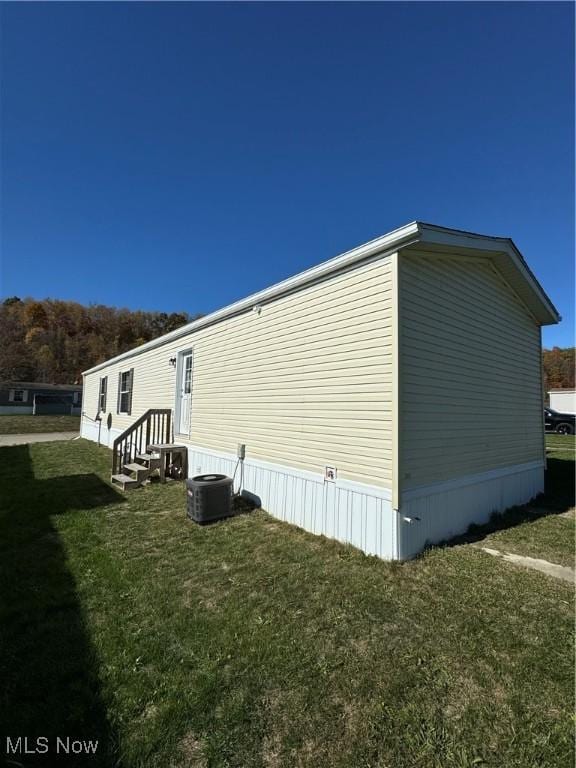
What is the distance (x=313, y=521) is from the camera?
16.1 ft

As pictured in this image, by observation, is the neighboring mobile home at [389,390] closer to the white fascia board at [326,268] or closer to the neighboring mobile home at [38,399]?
the white fascia board at [326,268]

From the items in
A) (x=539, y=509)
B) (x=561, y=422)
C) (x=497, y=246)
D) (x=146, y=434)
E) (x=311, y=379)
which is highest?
(x=497, y=246)

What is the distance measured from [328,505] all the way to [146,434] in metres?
6.73

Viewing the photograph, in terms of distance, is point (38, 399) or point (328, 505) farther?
point (38, 399)

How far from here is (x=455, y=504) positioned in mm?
4906

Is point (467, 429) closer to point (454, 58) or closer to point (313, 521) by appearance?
point (313, 521)

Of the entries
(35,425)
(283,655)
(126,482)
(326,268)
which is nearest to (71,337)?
(35,425)

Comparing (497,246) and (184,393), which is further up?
(497,246)

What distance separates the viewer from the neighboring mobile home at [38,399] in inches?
1303

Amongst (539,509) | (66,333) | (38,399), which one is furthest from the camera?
(66,333)

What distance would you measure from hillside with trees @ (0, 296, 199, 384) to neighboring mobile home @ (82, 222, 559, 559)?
3845cm

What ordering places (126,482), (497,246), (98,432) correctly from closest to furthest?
1. (497,246)
2. (126,482)
3. (98,432)

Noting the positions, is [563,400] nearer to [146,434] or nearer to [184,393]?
[184,393]

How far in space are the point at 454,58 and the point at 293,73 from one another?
116 inches
